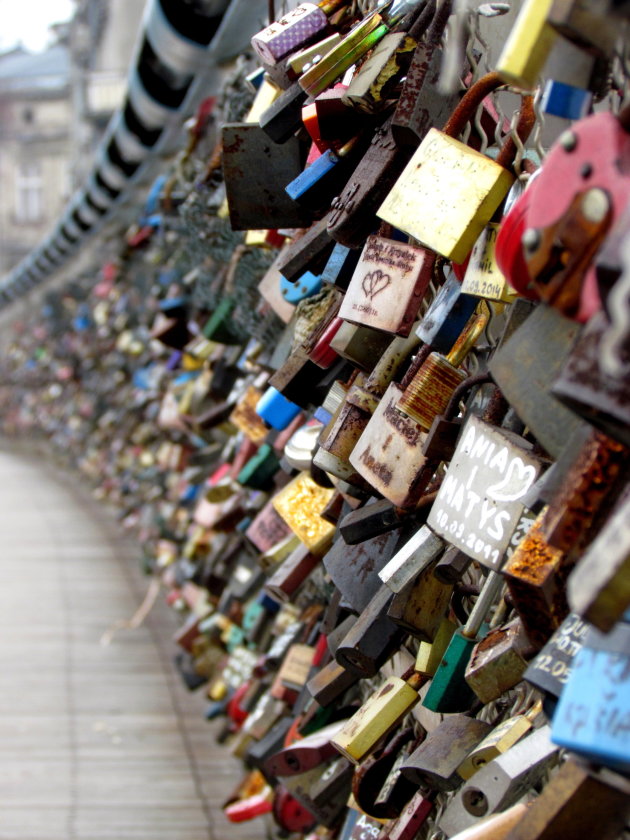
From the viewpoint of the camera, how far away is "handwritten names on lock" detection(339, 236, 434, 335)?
1350mm

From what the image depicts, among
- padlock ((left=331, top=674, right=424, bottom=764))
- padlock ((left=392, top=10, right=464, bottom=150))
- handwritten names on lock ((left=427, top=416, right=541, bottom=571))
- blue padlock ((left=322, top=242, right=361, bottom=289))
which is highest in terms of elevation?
padlock ((left=392, top=10, right=464, bottom=150))

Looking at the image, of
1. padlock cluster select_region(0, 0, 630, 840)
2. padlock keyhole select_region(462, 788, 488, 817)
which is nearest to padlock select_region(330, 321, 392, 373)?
padlock cluster select_region(0, 0, 630, 840)

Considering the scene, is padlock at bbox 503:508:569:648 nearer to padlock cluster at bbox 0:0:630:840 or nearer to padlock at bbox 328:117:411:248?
padlock cluster at bbox 0:0:630:840

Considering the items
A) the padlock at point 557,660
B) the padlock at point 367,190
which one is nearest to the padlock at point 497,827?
the padlock at point 557,660

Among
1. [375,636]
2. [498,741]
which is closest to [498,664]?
[498,741]

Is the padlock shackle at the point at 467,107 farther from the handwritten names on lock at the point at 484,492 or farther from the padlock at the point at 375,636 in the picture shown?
the padlock at the point at 375,636

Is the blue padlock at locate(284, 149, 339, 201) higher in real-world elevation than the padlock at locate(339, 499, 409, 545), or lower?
higher

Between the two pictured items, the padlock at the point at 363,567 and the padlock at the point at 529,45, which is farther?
the padlock at the point at 363,567

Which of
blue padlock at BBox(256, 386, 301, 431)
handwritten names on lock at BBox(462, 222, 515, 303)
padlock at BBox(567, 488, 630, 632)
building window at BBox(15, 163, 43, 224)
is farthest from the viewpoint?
building window at BBox(15, 163, 43, 224)

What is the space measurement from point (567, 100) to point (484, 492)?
380mm

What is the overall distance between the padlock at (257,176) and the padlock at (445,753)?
94 cm

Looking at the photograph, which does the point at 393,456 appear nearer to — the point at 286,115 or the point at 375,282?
the point at 375,282

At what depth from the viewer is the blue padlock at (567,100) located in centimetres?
97

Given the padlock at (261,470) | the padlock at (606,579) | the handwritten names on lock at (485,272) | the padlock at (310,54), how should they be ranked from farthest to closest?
the padlock at (261,470), the padlock at (310,54), the handwritten names on lock at (485,272), the padlock at (606,579)
